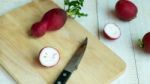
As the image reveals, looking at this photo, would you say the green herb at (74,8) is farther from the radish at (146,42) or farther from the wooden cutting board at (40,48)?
the radish at (146,42)

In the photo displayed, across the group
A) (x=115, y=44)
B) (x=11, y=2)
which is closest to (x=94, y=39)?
(x=115, y=44)

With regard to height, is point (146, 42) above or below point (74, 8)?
below

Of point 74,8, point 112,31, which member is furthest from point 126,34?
point 74,8

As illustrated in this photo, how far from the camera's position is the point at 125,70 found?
855mm

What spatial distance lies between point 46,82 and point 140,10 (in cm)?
46

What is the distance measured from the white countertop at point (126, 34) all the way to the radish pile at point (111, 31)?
0.06 ft

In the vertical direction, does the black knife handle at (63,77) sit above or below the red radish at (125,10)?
above

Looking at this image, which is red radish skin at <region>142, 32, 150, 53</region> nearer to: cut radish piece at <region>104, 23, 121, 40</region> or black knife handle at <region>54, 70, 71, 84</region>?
cut radish piece at <region>104, 23, 121, 40</region>

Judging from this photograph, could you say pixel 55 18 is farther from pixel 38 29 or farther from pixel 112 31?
pixel 112 31

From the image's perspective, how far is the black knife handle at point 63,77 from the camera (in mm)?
763

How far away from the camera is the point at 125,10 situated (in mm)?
933

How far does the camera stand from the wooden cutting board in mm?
785

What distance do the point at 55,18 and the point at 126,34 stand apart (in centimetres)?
25

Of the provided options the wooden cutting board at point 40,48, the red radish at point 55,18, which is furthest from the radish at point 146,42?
the red radish at point 55,18
